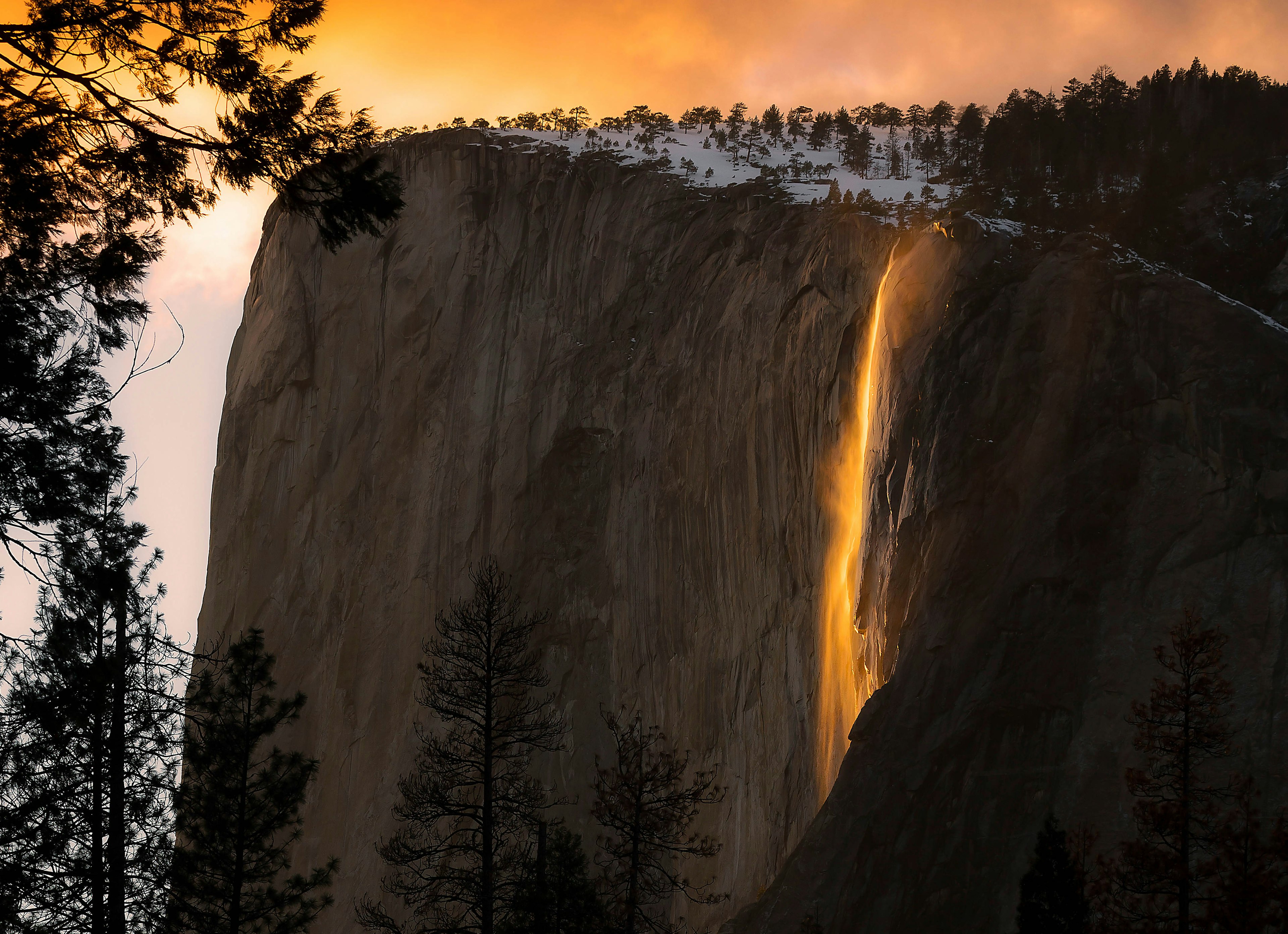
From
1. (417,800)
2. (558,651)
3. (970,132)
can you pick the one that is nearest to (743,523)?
(558,651)

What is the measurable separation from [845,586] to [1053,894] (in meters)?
11.6

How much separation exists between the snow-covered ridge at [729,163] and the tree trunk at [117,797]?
23.9m

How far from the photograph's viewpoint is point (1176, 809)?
43.5ft

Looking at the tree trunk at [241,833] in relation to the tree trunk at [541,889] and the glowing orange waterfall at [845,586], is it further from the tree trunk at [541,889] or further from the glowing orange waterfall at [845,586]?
the glowing orange waterfall at [845,586]

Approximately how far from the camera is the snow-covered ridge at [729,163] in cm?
3516

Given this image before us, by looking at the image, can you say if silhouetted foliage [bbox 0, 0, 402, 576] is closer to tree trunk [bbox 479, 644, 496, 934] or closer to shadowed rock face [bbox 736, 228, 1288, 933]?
tree trunk [bbox 479, 644, 496, 934]

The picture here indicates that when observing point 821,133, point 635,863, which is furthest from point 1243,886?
point 821,133

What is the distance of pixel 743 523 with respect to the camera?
30.1 meters

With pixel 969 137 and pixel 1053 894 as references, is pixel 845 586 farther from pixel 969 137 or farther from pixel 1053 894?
pixel 969 137

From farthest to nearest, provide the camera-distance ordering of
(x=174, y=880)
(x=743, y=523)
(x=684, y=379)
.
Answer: (x=684, y=379)
(x=743, y=523)
(x=174, y=880)

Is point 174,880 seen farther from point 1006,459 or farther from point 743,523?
point 743,523

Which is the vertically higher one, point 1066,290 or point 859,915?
point 1066,290

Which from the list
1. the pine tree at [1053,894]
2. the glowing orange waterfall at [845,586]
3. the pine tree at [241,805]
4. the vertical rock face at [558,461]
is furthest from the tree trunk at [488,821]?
the vertical rock face at [558,461]

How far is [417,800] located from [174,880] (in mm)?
3153
